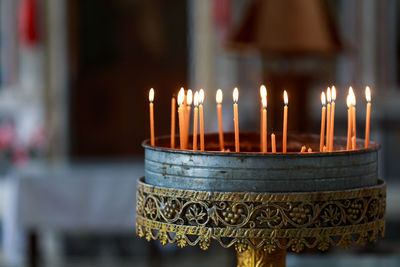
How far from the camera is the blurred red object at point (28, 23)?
27.7ft

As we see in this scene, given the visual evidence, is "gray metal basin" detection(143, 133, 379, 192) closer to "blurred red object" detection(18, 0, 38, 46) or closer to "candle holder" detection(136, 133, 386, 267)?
"candle holder" detection(136, 133, 386, 267)

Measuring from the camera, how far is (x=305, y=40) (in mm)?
4402

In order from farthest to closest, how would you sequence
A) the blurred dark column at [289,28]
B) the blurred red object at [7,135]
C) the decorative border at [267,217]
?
the blurred red object at [7,135], the blurred dark column at [289,28], the decorative border at [267,217]

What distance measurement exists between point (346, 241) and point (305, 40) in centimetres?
297

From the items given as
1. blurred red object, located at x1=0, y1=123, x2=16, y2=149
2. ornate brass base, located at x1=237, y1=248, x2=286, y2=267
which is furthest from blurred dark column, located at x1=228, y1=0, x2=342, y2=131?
blurred red object, located at x1=0, y1=123, x2=16, y2=149

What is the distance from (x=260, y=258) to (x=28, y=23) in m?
7.17

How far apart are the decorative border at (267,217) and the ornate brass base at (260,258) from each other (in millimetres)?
100

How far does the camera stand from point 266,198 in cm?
147

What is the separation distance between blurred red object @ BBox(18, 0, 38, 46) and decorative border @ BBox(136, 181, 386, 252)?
7.16 meters

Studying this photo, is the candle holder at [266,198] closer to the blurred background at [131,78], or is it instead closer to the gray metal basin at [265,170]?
the gray metal basin at [265,170]

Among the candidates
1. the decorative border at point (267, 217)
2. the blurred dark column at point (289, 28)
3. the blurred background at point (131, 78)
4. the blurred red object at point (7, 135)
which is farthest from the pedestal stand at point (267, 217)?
the blurred red object at point (7, 135)

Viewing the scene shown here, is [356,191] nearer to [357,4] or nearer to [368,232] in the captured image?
[368,232]

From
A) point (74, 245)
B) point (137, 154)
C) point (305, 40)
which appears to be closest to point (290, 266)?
point (305, 40)

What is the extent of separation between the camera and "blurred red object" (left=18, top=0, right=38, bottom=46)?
27.7 feet
